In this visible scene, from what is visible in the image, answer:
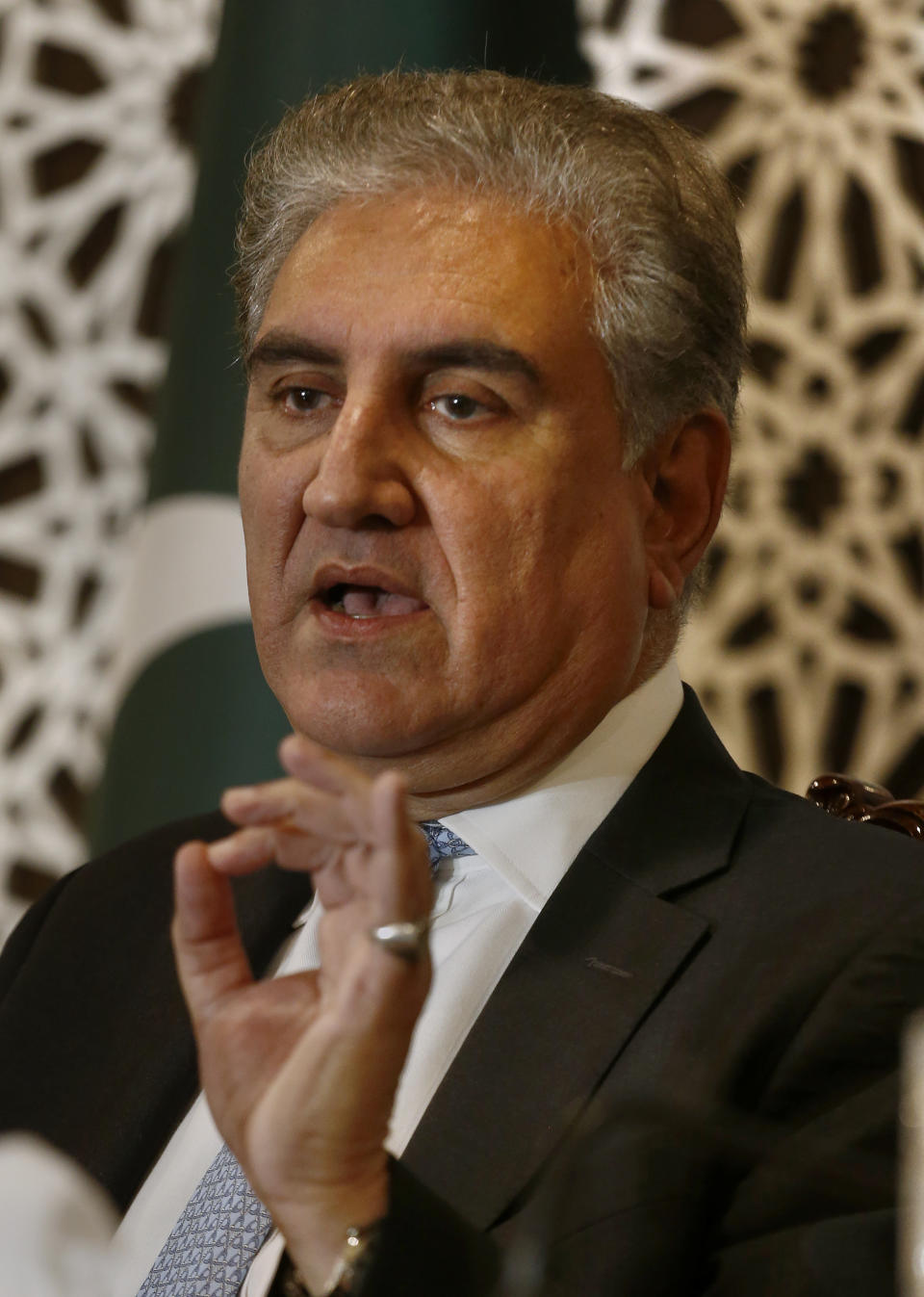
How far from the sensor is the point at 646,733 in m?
1.75

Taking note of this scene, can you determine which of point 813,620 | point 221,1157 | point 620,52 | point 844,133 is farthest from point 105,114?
point 221,1157

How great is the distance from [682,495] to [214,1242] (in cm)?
97

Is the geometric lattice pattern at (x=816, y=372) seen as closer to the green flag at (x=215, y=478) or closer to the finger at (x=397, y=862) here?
the green flag at (x=215, y=478)

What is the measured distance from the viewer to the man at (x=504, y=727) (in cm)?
136

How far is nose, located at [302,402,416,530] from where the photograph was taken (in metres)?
Result: 1.57

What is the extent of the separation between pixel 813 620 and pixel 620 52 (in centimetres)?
142

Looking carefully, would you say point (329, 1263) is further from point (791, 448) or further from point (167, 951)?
point (791, 448)

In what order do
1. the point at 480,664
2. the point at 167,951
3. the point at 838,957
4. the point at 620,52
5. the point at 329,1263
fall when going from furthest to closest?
1. the point at 620,52
2. the point at 167,951
3. the point at 480,664
4. the point at 838,957
5. the point at 329,1263

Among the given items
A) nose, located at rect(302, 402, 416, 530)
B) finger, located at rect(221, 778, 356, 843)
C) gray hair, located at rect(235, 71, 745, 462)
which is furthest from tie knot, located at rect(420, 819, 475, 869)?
finger, located at rect(221, 778, 356, 843)

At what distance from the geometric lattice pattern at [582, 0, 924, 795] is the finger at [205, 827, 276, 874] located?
8.32ft

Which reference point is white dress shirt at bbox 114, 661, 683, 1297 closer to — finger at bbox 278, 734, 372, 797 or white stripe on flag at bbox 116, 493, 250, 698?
finger at bbox 278, 734, 372, 797

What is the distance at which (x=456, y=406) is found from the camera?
1.63 metres

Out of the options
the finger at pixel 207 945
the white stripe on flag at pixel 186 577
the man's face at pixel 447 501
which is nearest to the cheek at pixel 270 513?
the man's face at pixel 447 501

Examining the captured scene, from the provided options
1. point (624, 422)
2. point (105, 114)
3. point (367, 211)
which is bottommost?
point (624, 422)
